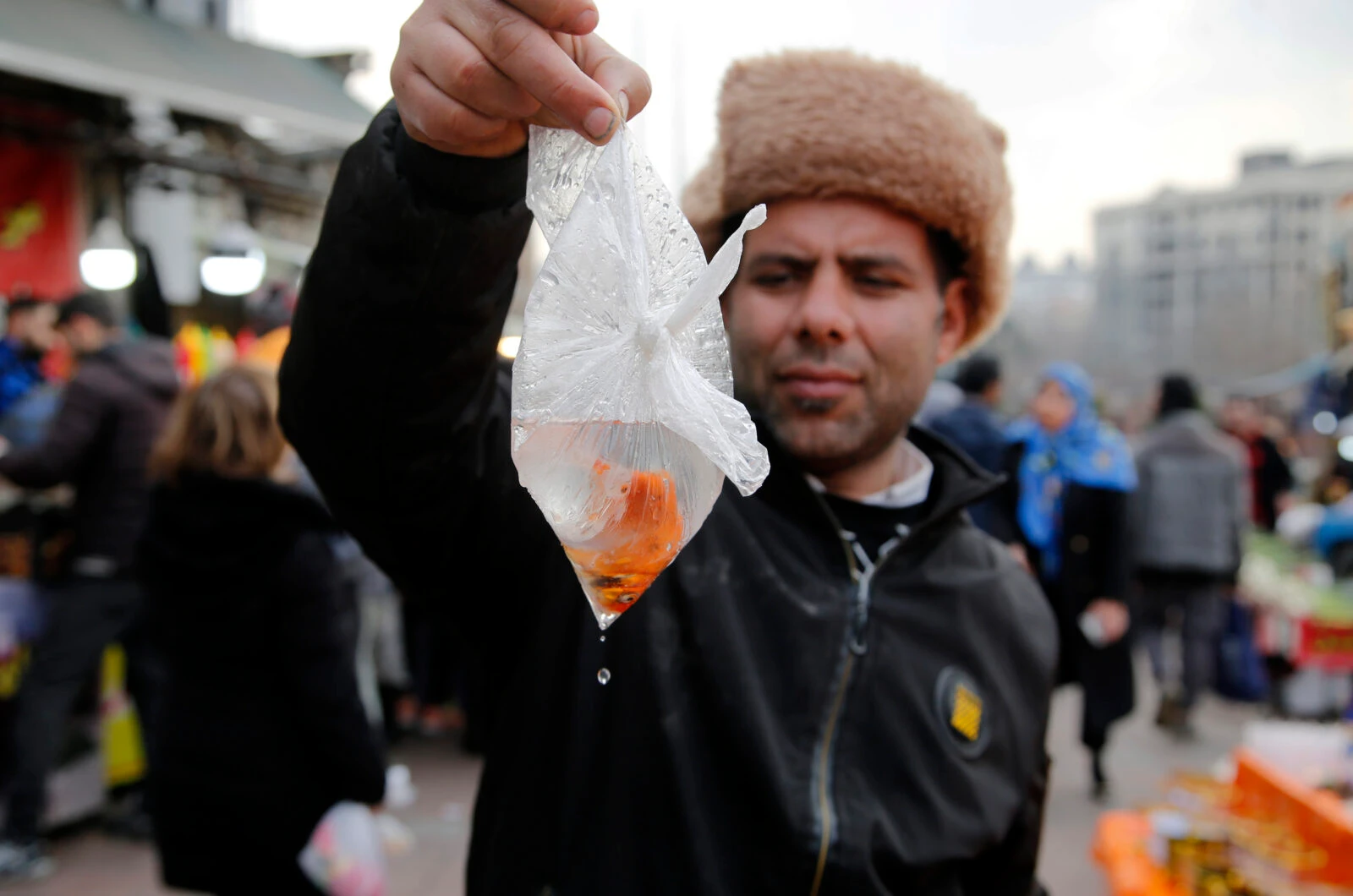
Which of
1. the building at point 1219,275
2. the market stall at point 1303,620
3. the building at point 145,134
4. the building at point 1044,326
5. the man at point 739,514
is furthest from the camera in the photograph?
the building at point 1219,275

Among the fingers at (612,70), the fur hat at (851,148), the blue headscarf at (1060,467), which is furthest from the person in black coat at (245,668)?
the blue headscarf at (1060,467)

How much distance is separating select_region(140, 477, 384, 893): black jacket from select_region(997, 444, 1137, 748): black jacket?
3.36 metres

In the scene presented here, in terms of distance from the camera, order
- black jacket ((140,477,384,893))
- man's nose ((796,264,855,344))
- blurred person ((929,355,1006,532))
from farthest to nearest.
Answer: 1. blurred person ((929,355,1006,532))
2. black jacket ((140,477,384,893))
3. man's nose ((796,264,855,344))

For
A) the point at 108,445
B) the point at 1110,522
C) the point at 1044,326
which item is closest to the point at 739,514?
the point at 108,445

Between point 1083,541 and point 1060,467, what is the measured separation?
1.32 ft

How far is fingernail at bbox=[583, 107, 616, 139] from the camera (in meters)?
Answer: 0.86

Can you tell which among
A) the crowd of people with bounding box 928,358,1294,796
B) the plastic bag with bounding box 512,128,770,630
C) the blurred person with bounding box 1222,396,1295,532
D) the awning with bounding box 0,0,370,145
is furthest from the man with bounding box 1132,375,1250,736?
the awning with bounding box 0,0,370,145

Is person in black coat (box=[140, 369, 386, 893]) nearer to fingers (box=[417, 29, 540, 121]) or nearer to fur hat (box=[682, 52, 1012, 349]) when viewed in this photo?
fur hat (box=[682, 52, 1012, 349])

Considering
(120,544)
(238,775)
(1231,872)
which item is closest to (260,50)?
(120,544)

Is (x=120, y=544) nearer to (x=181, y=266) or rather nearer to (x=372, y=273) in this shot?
(x=372, y=273)

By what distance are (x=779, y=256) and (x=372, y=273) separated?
69cm

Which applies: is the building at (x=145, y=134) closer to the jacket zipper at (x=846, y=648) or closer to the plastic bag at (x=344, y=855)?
the plastic bag at (x=344, y=855)

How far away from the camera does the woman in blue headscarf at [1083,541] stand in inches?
186

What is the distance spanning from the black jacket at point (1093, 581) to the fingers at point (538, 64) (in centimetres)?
426
